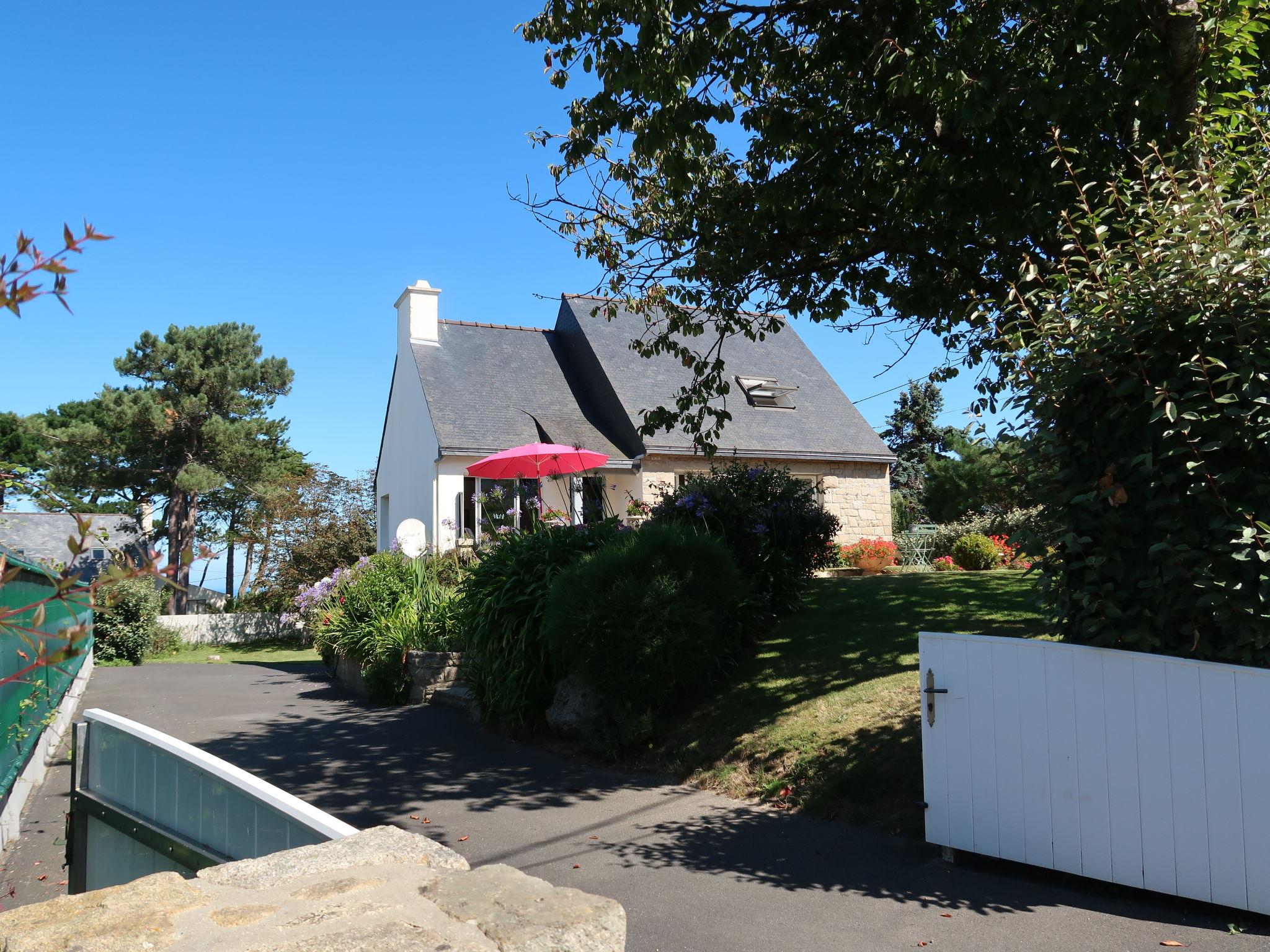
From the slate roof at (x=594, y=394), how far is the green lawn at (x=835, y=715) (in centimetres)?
1168

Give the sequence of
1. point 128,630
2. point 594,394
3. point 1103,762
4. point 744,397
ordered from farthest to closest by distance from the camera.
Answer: point 744,397
point 594,394
point 128,630
point 1103,762

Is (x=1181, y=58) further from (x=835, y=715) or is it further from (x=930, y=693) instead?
(x=835, y=715)

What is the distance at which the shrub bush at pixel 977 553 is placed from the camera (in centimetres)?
1911

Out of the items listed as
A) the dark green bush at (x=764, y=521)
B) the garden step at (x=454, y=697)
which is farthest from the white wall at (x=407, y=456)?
the dark green bush at (x=764, y=521)

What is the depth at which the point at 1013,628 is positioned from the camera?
9.13 m

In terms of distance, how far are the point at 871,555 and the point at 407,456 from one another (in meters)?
11.9

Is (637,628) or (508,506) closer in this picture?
(637,628)

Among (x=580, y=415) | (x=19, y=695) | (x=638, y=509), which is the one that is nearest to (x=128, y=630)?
(x=580, y=415)

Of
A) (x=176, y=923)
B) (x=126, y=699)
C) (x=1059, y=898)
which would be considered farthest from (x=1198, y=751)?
(x=126, y=699)

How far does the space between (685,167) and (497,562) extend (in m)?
4.70

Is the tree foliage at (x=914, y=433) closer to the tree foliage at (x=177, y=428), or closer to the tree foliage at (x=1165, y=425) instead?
the tree foliage at (x=177, y=428)

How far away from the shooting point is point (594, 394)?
954 inches

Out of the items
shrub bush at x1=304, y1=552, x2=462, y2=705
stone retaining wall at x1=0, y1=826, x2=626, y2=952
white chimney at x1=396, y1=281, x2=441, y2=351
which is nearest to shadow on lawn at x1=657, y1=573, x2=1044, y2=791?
shrub bush at x1=304, y1=552, x2=462, y2=705

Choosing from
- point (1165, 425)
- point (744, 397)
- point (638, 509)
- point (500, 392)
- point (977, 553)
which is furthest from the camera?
point (744, 397)
